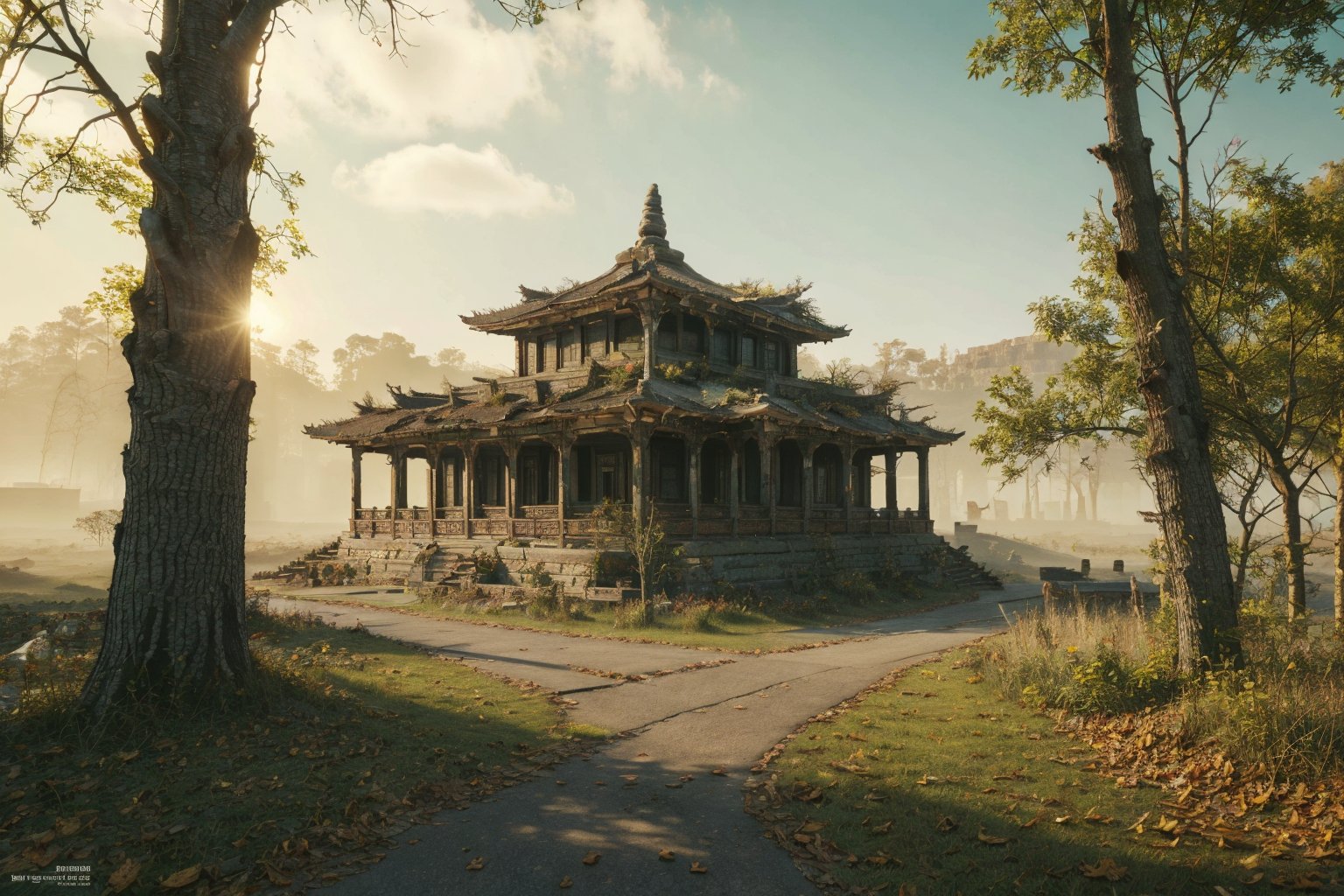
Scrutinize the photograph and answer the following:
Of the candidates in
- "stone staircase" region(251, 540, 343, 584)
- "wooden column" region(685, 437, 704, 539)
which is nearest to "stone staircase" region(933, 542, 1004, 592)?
"wooden column" region(685, 437, 704, 539)

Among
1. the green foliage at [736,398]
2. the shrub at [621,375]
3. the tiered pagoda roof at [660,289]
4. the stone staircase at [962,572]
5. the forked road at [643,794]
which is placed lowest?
the stone staircase at [962,572]

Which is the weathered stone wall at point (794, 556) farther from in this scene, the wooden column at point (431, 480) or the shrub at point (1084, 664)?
the wooden column at point (431, 480)

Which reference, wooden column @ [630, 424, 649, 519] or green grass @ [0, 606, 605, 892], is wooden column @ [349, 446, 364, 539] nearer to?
wooden column @ [630, 424, 649, 519]

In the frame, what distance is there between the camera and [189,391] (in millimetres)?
7777

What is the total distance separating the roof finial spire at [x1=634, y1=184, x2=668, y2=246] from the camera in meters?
32.6

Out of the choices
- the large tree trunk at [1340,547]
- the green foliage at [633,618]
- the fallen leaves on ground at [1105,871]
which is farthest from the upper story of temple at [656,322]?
the fallen leaves on ground at [1105,871]

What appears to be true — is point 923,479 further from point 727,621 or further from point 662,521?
point 727,621

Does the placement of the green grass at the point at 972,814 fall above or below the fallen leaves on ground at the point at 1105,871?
below

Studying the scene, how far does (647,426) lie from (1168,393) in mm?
15428

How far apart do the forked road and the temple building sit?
10196 millimetres

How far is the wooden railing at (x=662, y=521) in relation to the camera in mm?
24078

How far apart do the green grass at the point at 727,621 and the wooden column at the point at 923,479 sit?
9.67 metres

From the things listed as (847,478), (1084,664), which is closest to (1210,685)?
(1084,664)

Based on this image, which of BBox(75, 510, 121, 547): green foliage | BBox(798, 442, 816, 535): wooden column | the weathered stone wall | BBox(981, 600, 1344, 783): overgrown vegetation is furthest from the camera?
BBox(75, 510, 121, 547): green foliage
